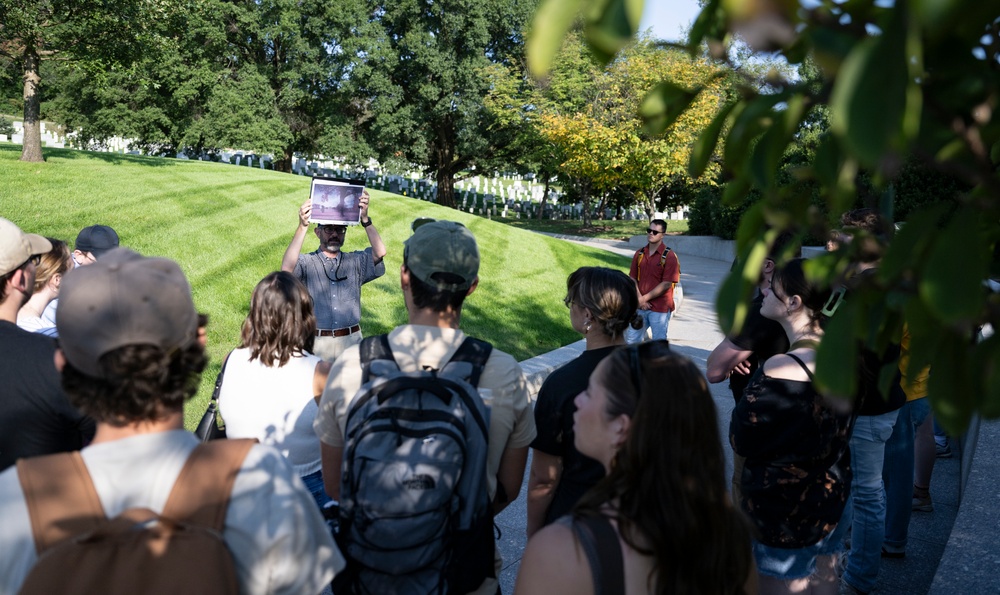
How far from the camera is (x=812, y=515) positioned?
311 centimetres

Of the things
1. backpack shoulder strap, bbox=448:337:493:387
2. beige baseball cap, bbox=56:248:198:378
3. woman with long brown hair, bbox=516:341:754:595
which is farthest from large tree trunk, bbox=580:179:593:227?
beige baseball cap, bbox=56:248:198:378

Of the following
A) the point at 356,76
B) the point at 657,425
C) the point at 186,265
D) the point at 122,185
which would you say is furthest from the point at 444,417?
the point at 356,76

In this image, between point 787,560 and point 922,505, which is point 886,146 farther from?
point 922,505

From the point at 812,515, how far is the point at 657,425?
1596mm

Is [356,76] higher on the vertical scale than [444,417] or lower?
higher

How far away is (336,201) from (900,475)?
4.08 m

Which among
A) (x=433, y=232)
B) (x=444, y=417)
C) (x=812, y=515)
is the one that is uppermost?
(x=433, y=232)

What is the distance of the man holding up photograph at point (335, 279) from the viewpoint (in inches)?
215

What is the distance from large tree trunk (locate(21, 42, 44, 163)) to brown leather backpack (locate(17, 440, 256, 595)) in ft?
57.3

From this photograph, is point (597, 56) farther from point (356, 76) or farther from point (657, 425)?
point (356, 76)

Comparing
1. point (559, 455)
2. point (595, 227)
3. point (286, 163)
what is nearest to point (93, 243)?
point (559, 455)

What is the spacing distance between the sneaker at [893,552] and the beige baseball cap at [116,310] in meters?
4.51

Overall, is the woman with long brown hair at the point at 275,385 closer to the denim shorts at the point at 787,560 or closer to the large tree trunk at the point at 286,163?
the denim shorts at the point at 787,560

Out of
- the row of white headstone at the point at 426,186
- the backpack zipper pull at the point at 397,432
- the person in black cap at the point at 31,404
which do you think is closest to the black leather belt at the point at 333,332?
the person in black cap at the point at 31,404
